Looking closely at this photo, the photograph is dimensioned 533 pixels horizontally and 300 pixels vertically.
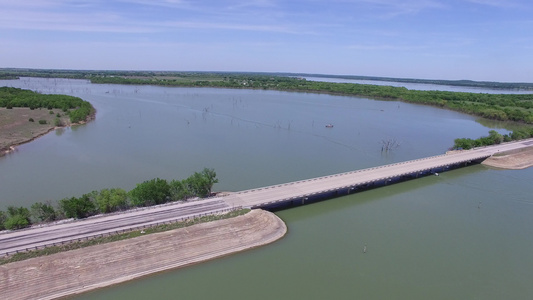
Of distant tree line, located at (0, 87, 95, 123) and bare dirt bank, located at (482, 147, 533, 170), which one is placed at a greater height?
distant tree line, located at (0, 87, 95, 123)

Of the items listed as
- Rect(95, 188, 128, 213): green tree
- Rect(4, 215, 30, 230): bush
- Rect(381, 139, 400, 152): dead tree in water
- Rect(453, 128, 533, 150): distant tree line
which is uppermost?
Rect(453, 128, 533, 150): distant tree line

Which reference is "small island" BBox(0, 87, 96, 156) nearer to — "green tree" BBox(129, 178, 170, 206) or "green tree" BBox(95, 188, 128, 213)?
"green tree" BBox(95, 188, 128, 213)

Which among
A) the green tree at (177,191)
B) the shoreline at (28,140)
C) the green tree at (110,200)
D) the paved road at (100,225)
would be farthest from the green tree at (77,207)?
the shoreline at (28,140)

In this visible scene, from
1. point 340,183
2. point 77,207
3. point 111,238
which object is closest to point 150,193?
point 77,207

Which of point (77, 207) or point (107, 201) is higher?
point (107, 201)

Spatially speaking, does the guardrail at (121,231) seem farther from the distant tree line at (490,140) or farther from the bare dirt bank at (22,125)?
the distant tree line at (490,140)

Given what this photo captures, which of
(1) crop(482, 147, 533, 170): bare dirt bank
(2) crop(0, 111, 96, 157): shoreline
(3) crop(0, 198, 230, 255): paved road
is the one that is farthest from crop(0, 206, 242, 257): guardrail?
(1) crop(482, 147, 533, 170): bare dirt bank

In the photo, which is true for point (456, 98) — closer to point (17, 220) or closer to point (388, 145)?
point (388, 145)
